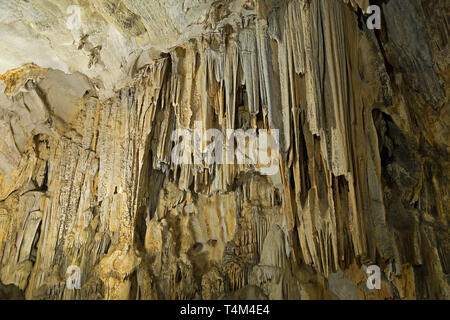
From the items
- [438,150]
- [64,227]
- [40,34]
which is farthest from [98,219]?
[438,150]

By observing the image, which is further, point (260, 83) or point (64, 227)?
point (64, 227)

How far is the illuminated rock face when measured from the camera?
431 cm

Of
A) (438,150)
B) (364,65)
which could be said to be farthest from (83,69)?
(438,150)

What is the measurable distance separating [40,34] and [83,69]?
2.47ft

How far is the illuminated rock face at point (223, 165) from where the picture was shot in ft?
14.1

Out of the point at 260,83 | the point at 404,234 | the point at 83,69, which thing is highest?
the point at 83,69

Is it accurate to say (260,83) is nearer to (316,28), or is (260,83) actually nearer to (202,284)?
(316,28)

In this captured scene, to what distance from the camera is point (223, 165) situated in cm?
540

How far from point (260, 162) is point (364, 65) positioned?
1773 mm

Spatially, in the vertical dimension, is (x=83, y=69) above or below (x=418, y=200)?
above

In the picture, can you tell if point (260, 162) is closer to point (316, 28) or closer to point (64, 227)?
point (316, 28)
